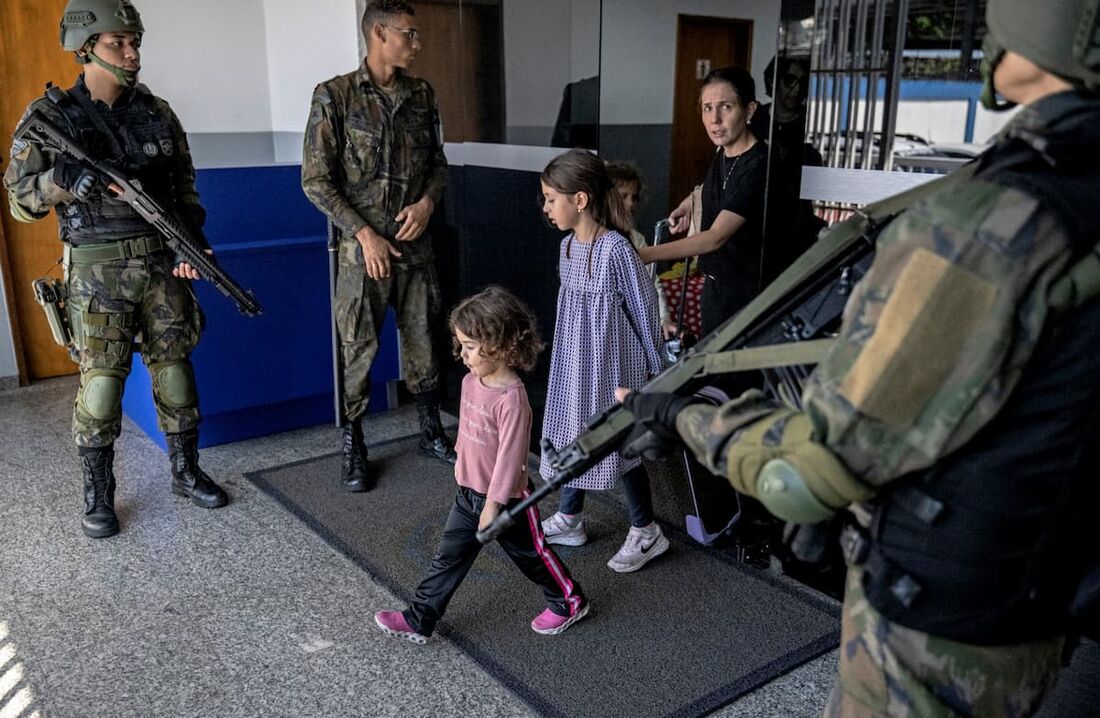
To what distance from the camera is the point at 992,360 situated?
101cm

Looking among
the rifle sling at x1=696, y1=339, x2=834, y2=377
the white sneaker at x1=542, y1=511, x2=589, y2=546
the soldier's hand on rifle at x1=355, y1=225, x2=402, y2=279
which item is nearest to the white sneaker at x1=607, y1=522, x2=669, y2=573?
the white sneaker at x1=542, y1=511, x2=589, y2=546

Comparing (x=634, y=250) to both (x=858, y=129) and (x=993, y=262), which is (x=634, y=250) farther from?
(x=993, y=262)

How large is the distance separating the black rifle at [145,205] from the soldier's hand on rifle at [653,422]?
213 cm

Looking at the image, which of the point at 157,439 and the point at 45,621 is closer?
the point at 45,621

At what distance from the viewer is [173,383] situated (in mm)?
3283

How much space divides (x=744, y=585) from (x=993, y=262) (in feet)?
6.31

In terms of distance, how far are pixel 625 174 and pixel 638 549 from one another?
1.35 metres

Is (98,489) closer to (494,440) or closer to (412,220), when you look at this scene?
(412,220)

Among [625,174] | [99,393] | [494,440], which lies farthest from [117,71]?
[494,440]

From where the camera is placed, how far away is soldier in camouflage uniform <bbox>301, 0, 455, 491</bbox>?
3273mm

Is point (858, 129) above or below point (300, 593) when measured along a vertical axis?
above

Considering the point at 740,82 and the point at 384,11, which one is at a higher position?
the point at 384,11

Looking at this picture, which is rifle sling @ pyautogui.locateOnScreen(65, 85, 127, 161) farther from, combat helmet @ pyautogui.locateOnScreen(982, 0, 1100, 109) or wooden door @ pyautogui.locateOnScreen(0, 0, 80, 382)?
combat helmet @ pyautogui.locateOnScreen(982, 0, 1100, 109)

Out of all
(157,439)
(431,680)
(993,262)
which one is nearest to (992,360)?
(993,262)
